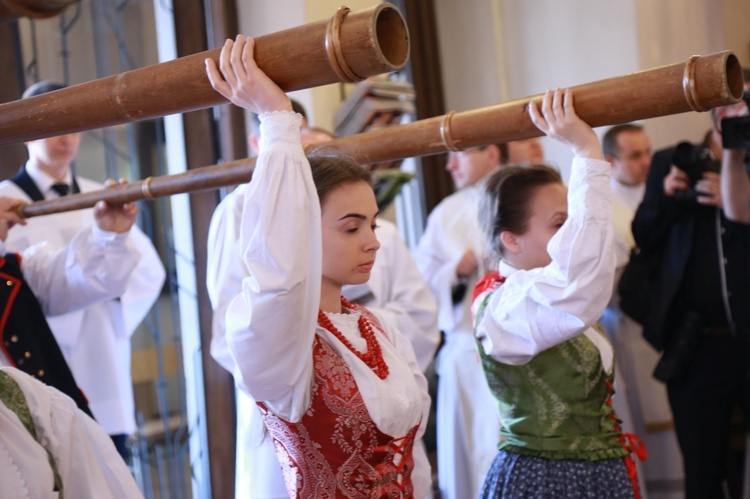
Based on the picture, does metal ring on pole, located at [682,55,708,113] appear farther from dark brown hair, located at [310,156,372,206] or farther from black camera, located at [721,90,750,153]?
black camera, located at [721,90,750,153]

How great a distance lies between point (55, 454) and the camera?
1.44 metres

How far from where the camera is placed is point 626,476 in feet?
6.59

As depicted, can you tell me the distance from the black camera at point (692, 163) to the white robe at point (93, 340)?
5.89ft

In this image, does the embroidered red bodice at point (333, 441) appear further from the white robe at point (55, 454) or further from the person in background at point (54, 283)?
the person in background at point (54, 283)

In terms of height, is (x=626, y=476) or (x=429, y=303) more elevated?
(x=429, y=303)

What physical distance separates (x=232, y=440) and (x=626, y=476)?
67.6 inches

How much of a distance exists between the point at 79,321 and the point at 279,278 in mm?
1695

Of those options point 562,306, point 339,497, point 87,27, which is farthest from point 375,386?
point 87,27

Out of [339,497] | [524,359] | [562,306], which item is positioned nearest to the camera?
[339,497]

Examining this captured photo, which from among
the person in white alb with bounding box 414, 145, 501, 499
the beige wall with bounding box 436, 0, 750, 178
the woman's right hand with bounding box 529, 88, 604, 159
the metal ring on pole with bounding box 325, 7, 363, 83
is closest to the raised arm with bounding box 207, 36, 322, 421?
the metal ring on pole with bounding box 325, 7, 363, 83

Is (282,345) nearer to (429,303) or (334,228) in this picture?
(334,228)

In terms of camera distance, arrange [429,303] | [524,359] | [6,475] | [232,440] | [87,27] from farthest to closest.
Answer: [87,27] < [232,440] < [429,303] < [524,359] < [6,475]

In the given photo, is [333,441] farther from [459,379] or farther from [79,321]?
[459,379]

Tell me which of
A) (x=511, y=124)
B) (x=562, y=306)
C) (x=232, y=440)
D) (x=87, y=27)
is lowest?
(x=232, y=440)
